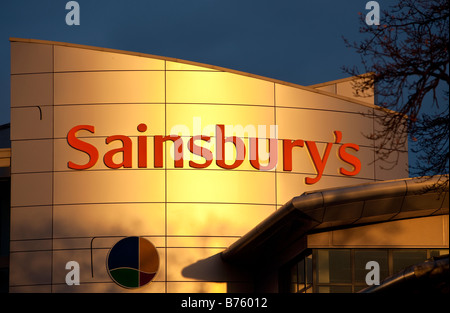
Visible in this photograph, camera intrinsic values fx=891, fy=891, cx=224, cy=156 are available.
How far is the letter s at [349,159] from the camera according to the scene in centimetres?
3409

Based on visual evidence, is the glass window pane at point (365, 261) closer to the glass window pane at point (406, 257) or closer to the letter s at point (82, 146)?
the glass window pane at point (406, 257)

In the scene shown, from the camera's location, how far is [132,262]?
3250 cm

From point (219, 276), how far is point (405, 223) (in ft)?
32.6

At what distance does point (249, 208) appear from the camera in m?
32.9

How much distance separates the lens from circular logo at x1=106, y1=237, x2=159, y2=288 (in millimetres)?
32281

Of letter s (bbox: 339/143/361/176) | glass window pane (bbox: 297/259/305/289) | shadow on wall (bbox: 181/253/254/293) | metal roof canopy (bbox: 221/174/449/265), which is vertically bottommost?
shadow on wall (bbox: 181/253/254/293)

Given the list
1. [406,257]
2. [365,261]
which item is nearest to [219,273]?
[365,261]

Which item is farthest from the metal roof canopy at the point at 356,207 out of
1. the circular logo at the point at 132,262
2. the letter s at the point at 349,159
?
the letter s at the point at 349,159

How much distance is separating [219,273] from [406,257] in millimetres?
9513

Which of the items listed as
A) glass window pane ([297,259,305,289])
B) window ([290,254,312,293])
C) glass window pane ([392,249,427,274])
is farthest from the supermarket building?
glass window pane ([392,249,427,274])

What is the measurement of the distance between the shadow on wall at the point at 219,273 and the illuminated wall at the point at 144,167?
37mm

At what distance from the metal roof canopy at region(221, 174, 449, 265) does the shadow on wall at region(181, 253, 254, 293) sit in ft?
22.1

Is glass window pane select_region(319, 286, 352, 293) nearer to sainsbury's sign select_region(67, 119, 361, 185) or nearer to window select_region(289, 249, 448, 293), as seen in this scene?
window select_region(289, 249, 448, 293)
